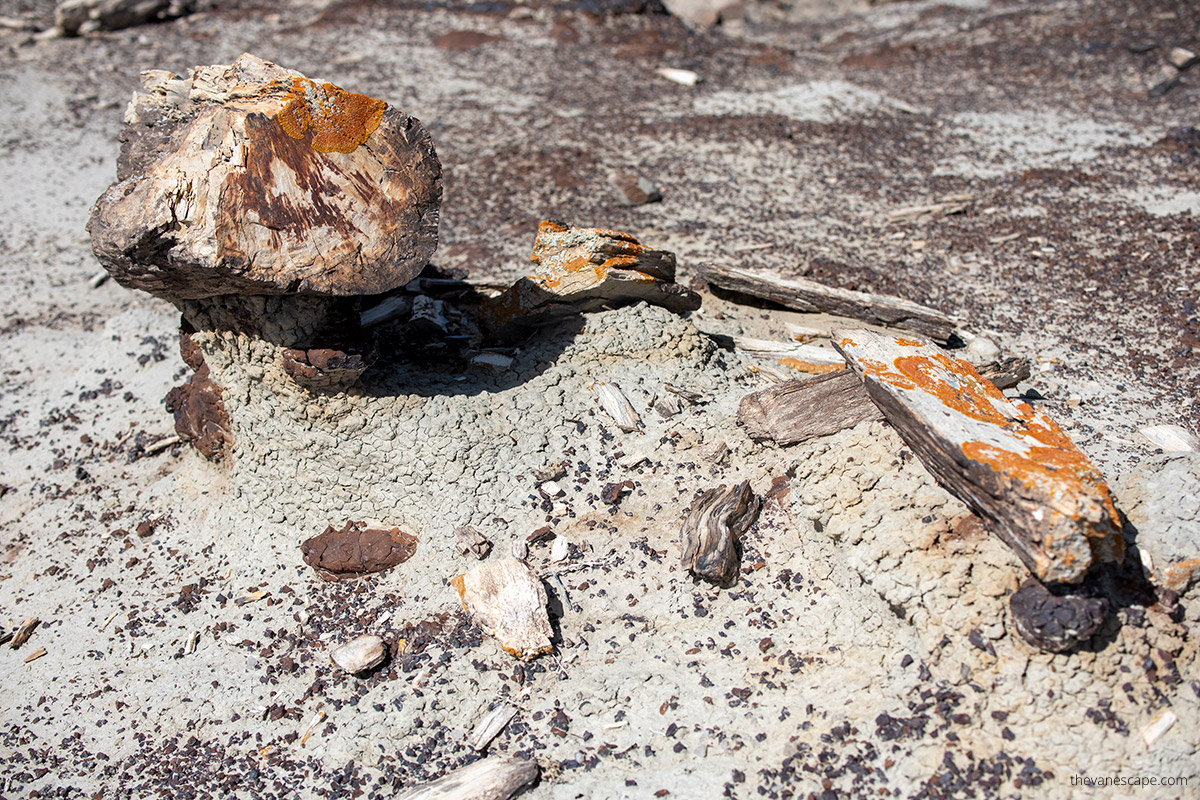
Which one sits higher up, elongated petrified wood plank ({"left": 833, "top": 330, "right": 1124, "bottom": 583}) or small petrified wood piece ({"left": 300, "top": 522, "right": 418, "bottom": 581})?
elongated petrified wood plank ({"left": 833, "top": 330, "right": 1124, "bottom": 583})

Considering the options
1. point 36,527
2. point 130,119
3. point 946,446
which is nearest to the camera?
point 946,446

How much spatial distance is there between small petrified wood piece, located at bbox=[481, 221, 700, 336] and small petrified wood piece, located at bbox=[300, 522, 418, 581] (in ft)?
4.73

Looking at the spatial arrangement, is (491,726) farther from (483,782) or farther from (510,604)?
(510,604)

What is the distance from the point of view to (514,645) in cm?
347

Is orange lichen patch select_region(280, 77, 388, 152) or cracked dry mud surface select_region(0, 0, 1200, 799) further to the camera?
orange lichen patch select_region(280, 77, 388, 152)

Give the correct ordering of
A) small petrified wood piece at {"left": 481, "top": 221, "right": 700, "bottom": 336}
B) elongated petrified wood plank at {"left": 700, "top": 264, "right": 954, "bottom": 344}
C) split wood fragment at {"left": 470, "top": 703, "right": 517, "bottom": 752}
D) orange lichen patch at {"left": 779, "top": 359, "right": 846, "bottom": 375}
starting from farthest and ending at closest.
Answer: elongated petrified wood plank at {"left": 700, "top": 264, "right": 954, "bottom": 344}
orange lichen patch at {"left": 779, "top": 359, "right": 846, "bottom": 375}
small petrified wood piece at {"left": 481, "top": 221, "right": 700, "bottom": 336}
split wood fragment at {"left": 470, "top": 703, "right": 517, "bottom": 752}

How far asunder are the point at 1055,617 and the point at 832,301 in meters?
2.85

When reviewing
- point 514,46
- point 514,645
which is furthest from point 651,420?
point 514,46

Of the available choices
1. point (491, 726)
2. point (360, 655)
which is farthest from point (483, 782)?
point (360, 655)

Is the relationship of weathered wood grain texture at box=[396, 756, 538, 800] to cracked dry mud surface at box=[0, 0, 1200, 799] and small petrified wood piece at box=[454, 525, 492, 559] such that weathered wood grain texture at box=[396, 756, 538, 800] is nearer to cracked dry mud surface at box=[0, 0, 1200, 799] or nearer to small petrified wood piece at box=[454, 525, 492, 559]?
cracked dry mud surface at box=[0, 0, 1200, 799]

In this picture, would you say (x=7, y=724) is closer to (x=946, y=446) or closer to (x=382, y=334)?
(x=382, y=334)

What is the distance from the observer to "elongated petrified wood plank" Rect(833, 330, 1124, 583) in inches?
112

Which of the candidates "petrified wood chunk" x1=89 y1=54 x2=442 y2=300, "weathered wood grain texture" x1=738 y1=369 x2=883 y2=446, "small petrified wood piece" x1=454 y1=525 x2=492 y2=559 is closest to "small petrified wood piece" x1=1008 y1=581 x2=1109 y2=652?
"weathered wood grain texture" x1=738 y1=369 x2=883 y2=446

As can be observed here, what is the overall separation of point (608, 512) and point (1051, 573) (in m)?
1.93
